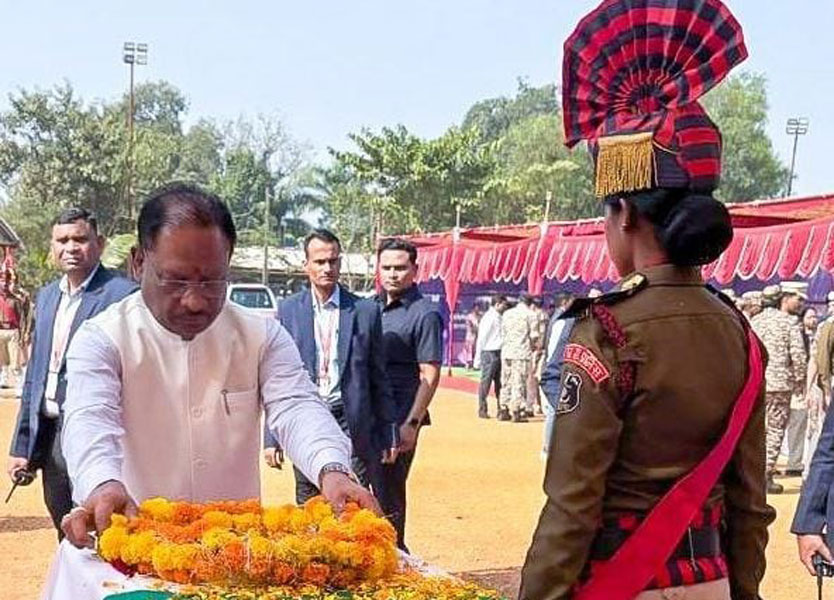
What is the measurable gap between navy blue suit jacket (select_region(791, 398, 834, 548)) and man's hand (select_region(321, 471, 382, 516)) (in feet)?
4.96

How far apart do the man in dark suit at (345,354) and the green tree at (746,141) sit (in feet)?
199

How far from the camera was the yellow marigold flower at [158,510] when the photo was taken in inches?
93.6

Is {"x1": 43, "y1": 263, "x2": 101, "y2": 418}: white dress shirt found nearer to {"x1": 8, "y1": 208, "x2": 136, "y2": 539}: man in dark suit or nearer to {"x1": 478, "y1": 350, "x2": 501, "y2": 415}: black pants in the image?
{"x1": 8, "y1": 208, "x2": 136, "y2": 539}: man in dark suit

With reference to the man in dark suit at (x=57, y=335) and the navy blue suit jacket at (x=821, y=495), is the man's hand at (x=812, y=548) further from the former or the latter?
the man in dark suit at (x=57, y=335)

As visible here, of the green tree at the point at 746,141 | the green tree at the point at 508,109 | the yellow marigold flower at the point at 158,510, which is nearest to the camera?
the yellow marigold flower at the point at 158,510

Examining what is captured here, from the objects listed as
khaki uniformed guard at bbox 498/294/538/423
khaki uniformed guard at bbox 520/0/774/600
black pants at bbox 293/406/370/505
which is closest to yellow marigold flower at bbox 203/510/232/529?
khaki uniformed guard at bbox 520/0/774/600

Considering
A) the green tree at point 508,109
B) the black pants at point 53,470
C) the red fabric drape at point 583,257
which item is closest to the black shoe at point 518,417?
the red fabric drape at point 583,257

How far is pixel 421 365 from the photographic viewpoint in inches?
258

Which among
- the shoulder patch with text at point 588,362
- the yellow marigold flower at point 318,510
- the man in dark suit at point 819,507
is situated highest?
the shoulder patch with text at point 588,362

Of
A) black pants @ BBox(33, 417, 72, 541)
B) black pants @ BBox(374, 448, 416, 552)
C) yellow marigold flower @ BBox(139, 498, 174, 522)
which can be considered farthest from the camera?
black pants @ BBox(374, 448, 416, 552)

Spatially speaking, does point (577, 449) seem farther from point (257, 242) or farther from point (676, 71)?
point (257, 242)

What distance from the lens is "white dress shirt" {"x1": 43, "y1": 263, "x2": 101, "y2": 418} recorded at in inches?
199

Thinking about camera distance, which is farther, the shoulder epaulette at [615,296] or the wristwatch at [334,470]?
the wristwatch at [334,470]

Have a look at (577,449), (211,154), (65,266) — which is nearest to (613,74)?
(577,449)
